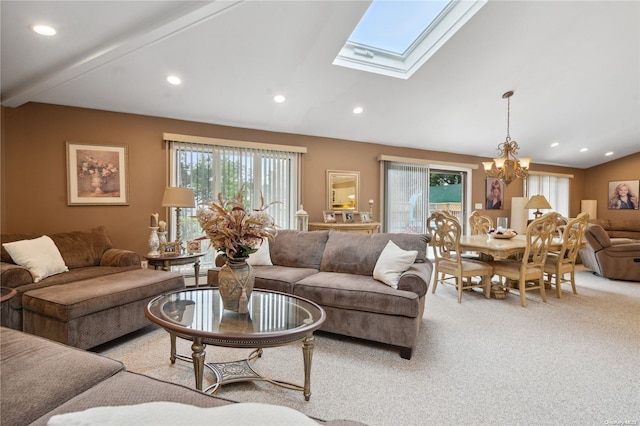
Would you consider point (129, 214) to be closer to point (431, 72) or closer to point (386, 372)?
point (386, 372)

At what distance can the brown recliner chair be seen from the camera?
5102 millimetres

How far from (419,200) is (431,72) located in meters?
3.04

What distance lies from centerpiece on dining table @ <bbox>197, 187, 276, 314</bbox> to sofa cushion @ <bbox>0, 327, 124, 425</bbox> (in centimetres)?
87

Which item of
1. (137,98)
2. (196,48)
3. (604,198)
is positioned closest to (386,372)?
(196,48)

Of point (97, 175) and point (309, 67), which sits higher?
point (309, 67)

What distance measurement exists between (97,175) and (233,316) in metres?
3.30

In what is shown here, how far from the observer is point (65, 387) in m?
1.12

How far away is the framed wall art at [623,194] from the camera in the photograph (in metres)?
8.43

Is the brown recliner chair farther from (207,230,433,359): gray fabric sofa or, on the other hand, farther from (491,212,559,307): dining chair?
(207,230,433,359): gray fabric sofa

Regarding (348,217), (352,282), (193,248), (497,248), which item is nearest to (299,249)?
(352,282)

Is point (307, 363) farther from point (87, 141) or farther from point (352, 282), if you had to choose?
point (87, 141)

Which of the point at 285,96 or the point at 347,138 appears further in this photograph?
the point at 347,138

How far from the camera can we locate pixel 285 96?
438cm

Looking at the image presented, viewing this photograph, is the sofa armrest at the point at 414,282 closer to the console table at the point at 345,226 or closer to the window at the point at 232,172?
the window at the point at 232,172
